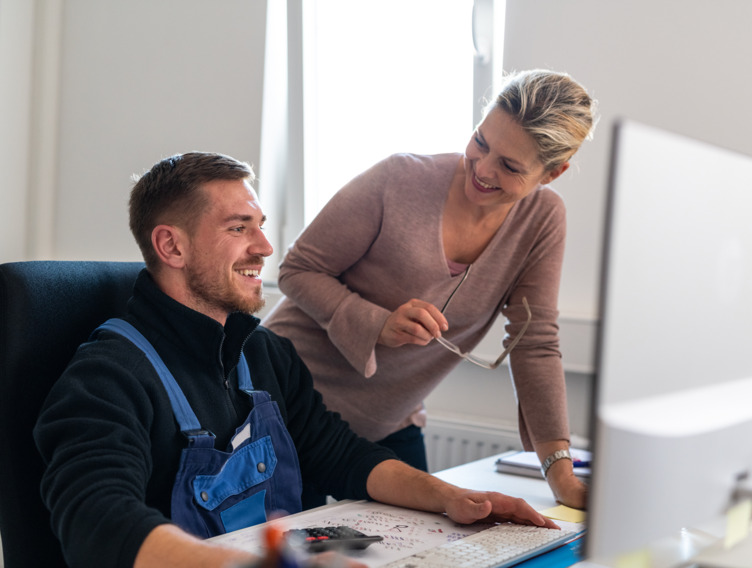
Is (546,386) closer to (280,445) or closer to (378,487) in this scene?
(378,487)

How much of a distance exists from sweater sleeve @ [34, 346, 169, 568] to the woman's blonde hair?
770 mm

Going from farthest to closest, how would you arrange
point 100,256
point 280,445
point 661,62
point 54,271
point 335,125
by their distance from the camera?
point 100,256, point 335,125, point 661,62, point 280,445, point 54,271

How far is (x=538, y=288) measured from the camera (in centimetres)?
155

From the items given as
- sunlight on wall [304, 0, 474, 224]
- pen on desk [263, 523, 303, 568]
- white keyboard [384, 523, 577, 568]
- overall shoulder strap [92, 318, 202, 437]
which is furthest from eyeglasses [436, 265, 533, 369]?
sunlight on wall [304, 0, 474, 224]

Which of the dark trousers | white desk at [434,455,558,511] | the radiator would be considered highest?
white desk at [434,455,558,511]

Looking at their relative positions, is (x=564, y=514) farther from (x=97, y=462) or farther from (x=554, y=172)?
(x=97, y=462)

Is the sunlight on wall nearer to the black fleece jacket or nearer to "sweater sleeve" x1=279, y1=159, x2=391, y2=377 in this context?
"sweater sleeve" x1=279, y1=159, x2=391, y2=377

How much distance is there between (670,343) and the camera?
604 millimetres

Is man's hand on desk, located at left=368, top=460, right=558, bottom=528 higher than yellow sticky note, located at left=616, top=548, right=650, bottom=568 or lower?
lower

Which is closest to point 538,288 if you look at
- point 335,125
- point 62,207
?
point 335,125

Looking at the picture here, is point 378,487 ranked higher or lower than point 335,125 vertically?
lower

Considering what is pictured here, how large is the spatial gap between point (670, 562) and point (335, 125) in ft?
7.29

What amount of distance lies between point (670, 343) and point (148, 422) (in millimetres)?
757

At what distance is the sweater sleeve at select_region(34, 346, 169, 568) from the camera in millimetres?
875
